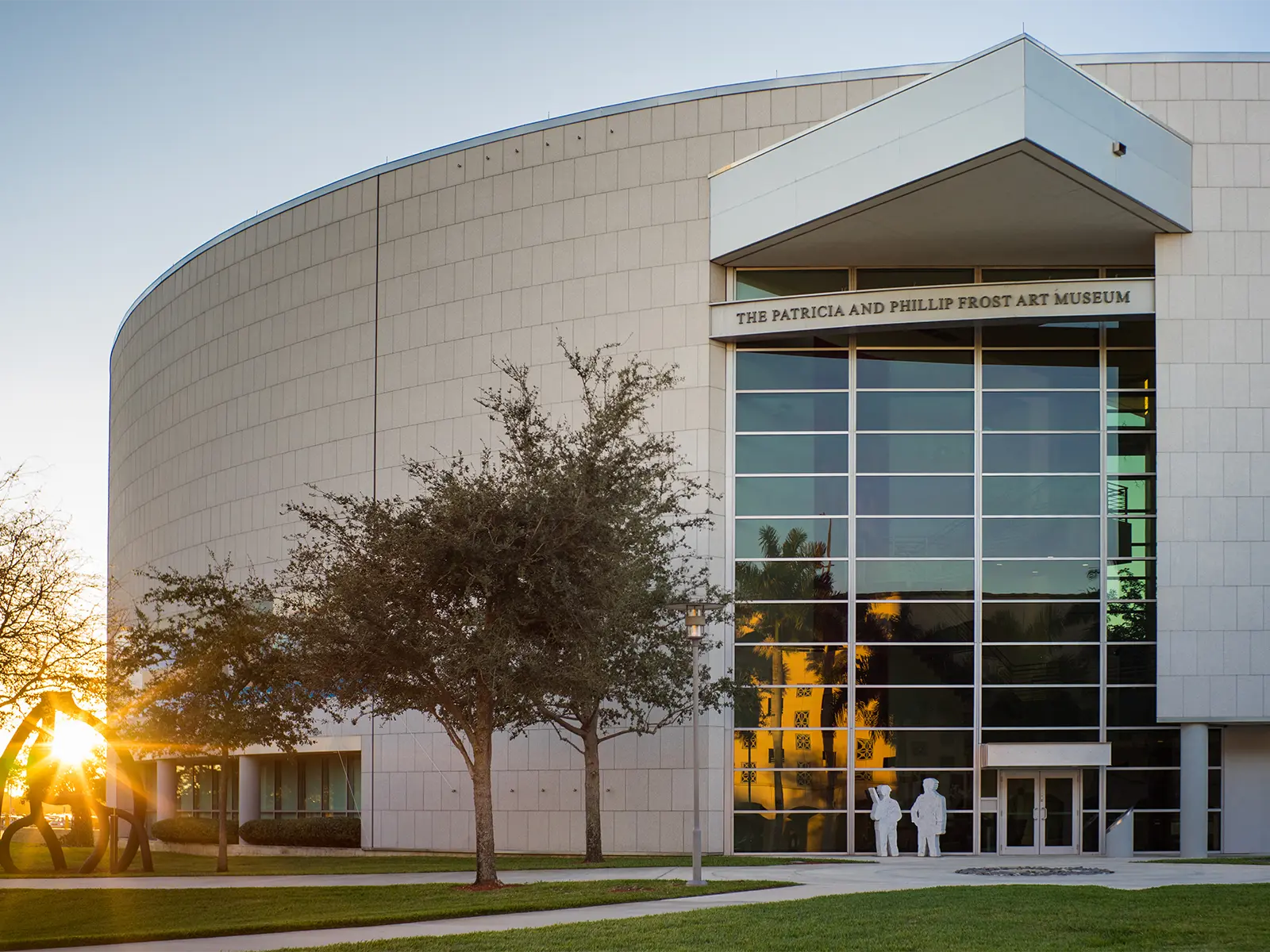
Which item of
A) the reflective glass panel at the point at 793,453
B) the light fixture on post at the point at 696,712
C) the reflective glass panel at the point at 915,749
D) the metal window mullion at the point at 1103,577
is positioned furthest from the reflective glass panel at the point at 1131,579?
the light fixture on post at the point at 696,712

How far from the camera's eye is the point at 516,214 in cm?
3606

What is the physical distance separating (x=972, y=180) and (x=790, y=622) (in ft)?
35.2

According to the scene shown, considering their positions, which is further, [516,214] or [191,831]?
[191,831]

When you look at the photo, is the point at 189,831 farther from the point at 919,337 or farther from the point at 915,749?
the point at 919,337

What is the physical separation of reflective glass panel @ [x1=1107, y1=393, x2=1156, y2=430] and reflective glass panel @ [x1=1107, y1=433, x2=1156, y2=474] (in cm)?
22

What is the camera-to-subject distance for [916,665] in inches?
1249

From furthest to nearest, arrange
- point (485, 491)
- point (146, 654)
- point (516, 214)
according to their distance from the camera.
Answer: point (516, 214) < point (146, 654) < point (485, 491)

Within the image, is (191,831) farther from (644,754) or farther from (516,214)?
(516,214)

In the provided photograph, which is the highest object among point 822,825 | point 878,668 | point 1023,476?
point 1023,476

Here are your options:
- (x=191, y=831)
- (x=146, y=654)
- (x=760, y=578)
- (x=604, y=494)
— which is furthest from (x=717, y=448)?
(x=191, y=831)

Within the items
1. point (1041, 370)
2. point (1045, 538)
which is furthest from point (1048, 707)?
point (1041, 370)

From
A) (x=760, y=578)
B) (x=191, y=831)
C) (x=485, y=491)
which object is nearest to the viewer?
(x=485, y=491)

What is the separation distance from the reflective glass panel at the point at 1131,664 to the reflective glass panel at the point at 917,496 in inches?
179

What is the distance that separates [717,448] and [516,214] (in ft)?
28.0
